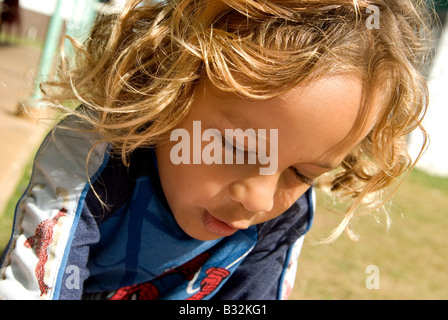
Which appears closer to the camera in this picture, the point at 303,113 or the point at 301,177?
the point at 303,113

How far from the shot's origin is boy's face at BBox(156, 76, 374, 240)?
0.91 metres

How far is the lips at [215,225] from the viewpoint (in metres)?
1.02

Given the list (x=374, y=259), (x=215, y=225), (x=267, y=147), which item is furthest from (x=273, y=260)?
(x=374, y=259)

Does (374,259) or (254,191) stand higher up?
(254,191)

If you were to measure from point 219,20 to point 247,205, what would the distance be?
0.36 meters

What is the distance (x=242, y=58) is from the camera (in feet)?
3.14

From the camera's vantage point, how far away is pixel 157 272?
1262 millimetres

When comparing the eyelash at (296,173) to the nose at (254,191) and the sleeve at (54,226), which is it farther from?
the sleeve at (54,226)

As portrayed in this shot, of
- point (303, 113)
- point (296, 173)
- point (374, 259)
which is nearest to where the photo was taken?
point (303, 113)

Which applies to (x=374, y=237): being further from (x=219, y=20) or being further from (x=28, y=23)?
(x=28, y=23)

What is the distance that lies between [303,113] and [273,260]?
564 mm

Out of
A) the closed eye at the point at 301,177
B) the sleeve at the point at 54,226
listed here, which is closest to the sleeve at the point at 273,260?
the closed eye at the point at 301,177

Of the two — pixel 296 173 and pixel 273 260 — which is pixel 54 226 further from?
pixel 273 260

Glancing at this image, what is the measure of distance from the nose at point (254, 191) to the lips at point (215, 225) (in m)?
0.08
